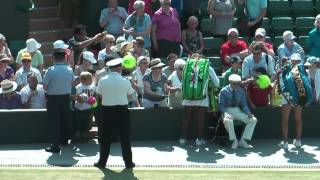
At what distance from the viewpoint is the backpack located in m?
14.9

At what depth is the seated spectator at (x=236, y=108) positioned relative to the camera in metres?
14.9

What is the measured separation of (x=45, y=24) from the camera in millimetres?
20141

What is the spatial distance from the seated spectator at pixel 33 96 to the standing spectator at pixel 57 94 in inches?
29.1

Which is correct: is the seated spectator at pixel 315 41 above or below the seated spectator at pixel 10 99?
above

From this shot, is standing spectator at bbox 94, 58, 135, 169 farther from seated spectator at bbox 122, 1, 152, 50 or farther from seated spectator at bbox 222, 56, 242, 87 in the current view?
seated spectator at bbox 122, 1, 152, 50

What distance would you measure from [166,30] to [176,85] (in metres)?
2.65

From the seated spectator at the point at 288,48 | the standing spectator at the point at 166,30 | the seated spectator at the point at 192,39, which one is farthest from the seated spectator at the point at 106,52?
the seated spectator at the point at 288,48

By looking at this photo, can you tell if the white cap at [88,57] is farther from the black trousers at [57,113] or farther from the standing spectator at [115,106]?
the standing spectator at [115,106]

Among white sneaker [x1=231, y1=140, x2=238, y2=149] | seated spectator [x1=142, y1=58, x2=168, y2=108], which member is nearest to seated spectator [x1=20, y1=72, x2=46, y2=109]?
seated spectator [x1=142, y1=58, x2=168, y2=108]

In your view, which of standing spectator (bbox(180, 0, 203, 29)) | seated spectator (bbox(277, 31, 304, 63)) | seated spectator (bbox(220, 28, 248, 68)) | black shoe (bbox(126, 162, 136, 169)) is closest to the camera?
black shoe (bbox(126, 162, 136, 169))

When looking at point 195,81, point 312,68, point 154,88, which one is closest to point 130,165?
point 195,81

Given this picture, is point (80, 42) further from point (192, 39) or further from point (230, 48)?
point (230, 48)

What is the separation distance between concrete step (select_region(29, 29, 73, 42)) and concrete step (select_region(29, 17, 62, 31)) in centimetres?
21

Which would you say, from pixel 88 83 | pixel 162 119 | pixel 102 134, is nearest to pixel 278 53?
pixel 162 119
